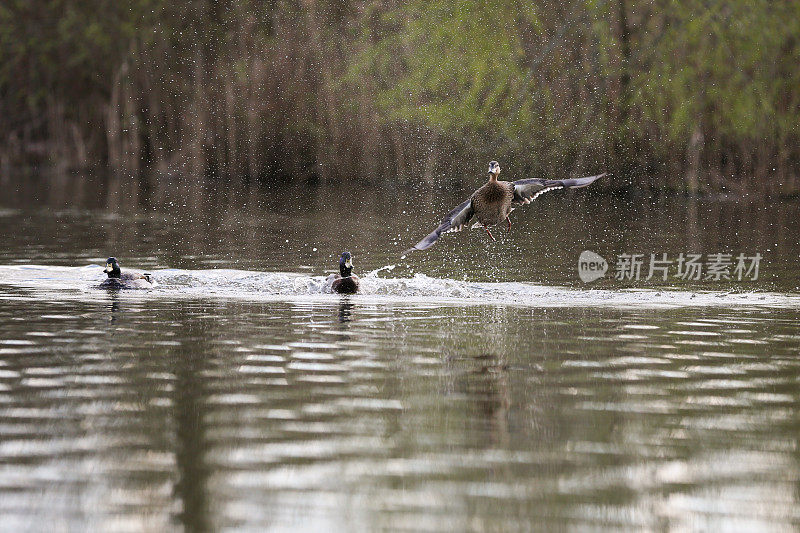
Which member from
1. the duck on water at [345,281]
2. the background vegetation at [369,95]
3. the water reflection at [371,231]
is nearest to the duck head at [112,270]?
the duck on water at [345,281]

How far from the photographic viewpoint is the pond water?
6.80 metres

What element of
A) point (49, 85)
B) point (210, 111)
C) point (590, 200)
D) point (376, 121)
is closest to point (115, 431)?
point (590, 200)

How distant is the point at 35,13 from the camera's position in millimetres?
62438

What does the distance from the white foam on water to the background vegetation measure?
2815mm

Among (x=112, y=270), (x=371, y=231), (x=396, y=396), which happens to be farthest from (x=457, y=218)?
(x=371, y=231)

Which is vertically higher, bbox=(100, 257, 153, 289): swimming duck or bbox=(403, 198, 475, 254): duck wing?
bbox=(403, 198, 475, 254): duck wing

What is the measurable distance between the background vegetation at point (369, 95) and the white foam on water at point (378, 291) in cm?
281

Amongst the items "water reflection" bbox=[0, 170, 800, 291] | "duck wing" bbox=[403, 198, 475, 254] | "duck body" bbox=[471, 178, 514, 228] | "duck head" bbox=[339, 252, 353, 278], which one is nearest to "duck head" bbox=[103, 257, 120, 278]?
"duck head" bbox=[339, 252, 353, 278]

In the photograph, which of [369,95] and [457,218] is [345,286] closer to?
[457,218]

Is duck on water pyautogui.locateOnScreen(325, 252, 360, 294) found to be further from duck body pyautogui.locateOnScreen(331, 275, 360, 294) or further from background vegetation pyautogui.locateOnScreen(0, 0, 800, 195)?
background vegetation pyautogui.locateOnScreen(0, 0, 800, 195)

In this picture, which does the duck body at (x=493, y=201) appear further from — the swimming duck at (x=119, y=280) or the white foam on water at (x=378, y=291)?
the swimming duck at (x=119, y=280)

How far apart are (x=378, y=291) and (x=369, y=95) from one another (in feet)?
75.6

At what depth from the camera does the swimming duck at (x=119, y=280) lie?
53.6 ft

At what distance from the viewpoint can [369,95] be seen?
3925 centimetres
